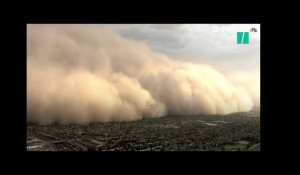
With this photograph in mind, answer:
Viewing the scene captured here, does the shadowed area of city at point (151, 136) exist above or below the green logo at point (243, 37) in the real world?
below

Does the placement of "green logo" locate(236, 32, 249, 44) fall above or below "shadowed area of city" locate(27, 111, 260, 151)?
above

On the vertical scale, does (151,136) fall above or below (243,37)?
below

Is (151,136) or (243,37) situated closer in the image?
(243,37)

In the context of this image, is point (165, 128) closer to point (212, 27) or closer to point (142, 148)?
point (142, 148)
